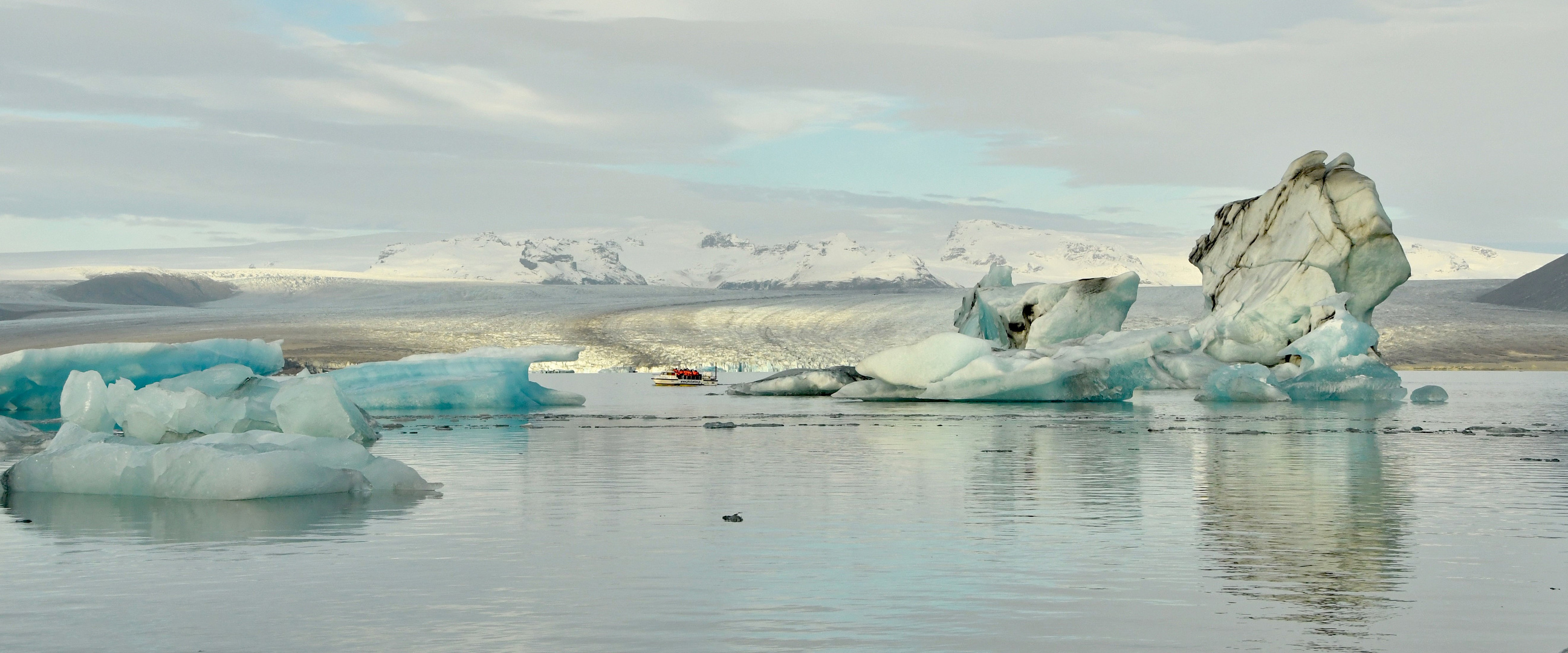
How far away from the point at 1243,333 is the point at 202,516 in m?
32.5

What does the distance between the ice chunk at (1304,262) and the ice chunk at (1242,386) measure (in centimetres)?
231

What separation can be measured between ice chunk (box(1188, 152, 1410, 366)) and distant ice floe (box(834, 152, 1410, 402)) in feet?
0.12

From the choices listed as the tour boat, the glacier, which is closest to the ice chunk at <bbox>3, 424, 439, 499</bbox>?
the glacier

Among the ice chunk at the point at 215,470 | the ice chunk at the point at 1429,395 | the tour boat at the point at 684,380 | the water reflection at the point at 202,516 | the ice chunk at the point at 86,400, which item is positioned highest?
the ice chunk at the point at 86,400

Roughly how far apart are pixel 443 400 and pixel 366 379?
1971 millimetres

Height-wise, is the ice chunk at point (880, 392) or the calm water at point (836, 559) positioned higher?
the calm water at point (836, 559)

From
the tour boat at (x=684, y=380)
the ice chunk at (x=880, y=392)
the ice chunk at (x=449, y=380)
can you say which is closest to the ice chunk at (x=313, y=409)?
the ice chunk at (x=449, y=380)

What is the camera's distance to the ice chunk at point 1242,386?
35.5 metres

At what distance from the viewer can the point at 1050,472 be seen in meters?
15.3

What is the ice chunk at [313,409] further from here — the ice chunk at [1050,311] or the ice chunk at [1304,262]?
the ice chunk at [1304,262]

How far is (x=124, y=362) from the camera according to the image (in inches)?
1152

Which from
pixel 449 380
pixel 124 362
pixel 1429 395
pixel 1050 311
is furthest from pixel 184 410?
pixel 1429 395

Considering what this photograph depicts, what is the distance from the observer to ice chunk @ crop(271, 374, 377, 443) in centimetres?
1783

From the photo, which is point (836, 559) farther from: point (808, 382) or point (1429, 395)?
point (1429, 395)
